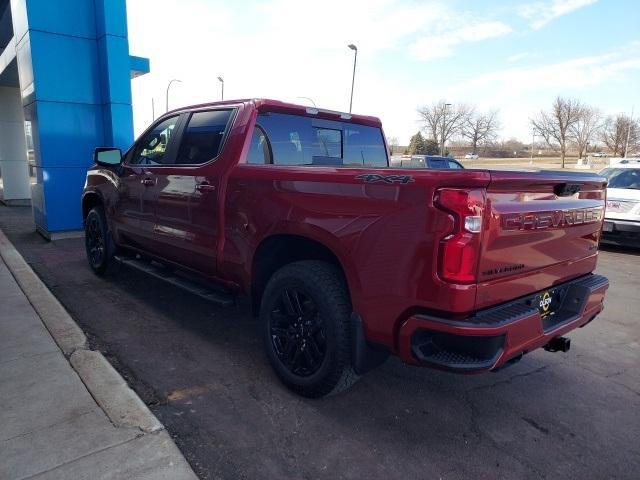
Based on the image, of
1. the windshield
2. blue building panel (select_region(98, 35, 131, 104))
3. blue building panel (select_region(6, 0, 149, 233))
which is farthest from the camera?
the windshield

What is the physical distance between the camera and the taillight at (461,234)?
2154 millimetres

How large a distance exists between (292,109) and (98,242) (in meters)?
3.40

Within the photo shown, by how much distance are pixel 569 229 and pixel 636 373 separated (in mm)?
1737

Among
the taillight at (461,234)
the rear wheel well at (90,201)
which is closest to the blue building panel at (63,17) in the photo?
the rear wheel well at (90,201)

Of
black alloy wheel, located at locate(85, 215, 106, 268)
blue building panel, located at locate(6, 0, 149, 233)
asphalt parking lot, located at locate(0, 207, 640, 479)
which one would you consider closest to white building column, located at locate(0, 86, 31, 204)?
blue building panel, located at locate(6, 0, 149, 233)

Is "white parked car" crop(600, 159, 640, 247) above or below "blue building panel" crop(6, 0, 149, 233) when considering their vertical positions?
below

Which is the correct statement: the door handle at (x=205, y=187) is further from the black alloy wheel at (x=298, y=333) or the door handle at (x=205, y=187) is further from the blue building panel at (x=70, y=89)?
the blue building panel at (x=70, y=89)

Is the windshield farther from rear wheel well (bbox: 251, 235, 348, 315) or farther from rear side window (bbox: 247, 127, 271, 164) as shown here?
rear wheel well (bbox: 251, 235, 348, 315)

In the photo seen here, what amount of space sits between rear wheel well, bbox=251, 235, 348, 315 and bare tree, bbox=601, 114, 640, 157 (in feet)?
235

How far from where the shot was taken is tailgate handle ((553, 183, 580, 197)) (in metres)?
2.62

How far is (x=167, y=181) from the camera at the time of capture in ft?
13.5

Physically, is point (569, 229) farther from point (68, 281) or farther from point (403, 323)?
point (68, 281)

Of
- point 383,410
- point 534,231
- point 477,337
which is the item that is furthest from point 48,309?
point 534,231

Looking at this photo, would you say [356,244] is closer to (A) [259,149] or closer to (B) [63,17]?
(A) [259,149]
